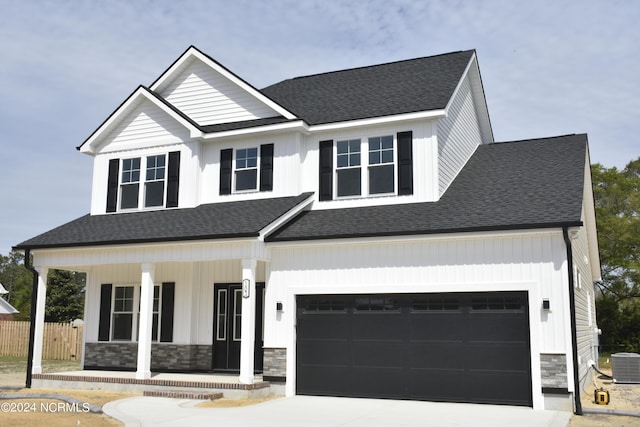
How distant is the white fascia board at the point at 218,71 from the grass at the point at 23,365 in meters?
9.46

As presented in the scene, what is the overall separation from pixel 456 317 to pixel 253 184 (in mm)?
7048

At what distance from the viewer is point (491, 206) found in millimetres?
14031

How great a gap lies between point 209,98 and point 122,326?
7.15 m

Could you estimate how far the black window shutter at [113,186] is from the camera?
18.6 metres

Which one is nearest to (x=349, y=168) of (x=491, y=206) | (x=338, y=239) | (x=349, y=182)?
(x=349, y=182)

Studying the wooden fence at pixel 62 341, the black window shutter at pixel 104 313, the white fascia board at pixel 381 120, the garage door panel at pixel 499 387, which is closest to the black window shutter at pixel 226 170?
the white fascia board at pixel 381 120

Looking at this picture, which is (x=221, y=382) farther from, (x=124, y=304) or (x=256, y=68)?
(x=256, y=68)

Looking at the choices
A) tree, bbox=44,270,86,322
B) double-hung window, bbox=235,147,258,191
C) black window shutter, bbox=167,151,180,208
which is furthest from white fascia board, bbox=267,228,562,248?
tree, bbox=44,270,86,322

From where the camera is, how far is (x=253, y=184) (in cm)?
1750

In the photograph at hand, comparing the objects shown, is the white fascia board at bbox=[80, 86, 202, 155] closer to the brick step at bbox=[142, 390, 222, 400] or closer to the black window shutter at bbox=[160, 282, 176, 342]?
the black window shutter at bbox=[160, 282, 176, 342]

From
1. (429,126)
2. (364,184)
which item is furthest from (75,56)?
(429,126)

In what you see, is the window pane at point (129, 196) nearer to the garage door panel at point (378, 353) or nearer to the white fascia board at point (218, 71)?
the white fascia board at point (218, 71)


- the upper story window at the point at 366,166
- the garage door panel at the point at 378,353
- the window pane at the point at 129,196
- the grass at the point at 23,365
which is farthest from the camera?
the grass at the point at 23,365

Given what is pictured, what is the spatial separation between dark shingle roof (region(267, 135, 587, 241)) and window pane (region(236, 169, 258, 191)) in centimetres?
201
